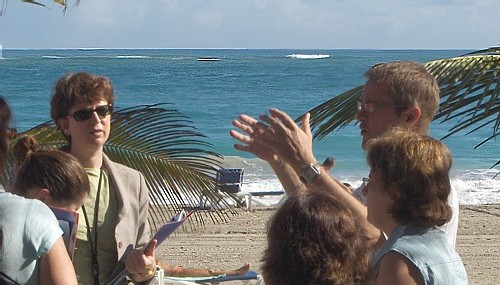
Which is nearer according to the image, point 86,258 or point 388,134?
point 388,134

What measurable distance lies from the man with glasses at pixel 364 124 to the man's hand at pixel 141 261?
63 centimetres

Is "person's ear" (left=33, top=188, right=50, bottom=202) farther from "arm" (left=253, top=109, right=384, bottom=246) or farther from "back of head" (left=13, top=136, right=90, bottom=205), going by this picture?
"arm" (left=253, top=109, right=384, bottom=246)

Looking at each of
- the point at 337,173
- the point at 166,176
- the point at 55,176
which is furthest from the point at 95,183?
the point at 337,173

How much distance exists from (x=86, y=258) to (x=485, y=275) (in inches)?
257

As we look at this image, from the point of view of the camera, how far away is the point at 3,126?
8.50 feet

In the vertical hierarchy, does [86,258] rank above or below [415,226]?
below

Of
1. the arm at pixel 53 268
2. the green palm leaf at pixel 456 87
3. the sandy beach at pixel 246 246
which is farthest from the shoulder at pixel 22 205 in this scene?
the sandy beach at pixel 246 246

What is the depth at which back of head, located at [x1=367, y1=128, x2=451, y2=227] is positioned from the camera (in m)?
2.32

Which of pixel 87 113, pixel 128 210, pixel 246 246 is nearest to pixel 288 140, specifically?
pixel 128 210

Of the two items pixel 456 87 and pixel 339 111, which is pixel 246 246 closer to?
pixel 339 111

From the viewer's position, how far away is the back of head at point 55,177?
2.83m

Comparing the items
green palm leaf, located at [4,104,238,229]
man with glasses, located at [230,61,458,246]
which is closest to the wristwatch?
man with glasses, located at [230,61,458,246]

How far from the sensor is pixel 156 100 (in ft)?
150

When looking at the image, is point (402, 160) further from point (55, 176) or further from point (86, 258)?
point (86, 258)
